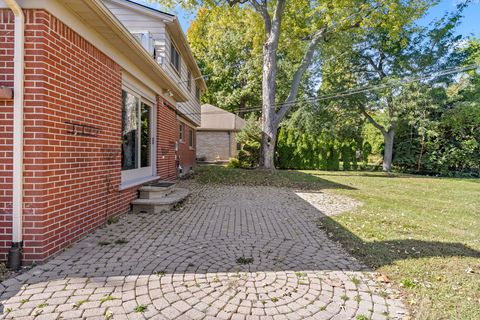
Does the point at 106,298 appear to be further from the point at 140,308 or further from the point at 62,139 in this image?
the point at 62,139

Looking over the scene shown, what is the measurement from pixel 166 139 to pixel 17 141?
5858 millimetres

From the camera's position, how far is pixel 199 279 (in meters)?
2.93

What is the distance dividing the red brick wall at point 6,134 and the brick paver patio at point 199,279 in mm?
664

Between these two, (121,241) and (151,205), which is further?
(151,205)

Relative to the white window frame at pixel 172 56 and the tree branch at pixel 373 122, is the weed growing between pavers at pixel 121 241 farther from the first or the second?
the tree branch at pixel 373 122

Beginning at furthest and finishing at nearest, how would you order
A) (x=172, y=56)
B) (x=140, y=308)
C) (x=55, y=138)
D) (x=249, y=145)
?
(x=249, y=145), (x=172, y=56), (x=55, y=138), (x=140, y=308)

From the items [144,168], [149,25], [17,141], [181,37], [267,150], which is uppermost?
[181,37]

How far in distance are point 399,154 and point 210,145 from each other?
14.7 metres

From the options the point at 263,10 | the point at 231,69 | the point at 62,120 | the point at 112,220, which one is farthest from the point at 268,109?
the point at 231,69

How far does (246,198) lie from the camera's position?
8109 millimetres

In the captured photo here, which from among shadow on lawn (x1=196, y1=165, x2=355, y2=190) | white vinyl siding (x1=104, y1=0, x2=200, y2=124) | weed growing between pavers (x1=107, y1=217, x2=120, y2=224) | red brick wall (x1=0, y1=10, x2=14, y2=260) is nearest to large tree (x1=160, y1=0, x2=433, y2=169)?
shadow on lawn (x1=196, y1=165, x2=355, y2=190)

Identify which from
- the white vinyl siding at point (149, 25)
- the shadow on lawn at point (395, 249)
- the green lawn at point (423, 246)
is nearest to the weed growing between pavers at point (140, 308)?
the green lawn at point (423, 246)

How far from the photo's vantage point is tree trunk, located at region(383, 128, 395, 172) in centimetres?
1905

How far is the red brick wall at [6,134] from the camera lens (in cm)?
315
